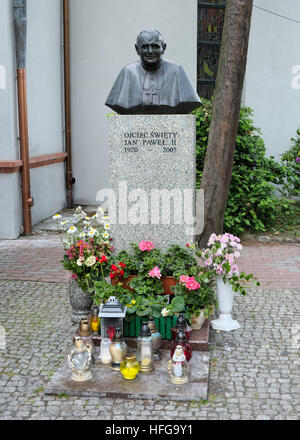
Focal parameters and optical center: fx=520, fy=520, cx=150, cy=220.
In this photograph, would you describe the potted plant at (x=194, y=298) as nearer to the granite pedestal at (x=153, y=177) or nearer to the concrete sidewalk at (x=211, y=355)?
the concrete sidewalk at (x=211, y=355)

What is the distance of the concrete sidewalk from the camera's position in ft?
11.4

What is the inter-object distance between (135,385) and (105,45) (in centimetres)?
856

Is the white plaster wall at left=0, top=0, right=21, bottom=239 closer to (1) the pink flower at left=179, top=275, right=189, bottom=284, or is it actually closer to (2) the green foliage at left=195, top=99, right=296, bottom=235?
(2) the green foliage at left=195, top=99, right=296, bottom=235

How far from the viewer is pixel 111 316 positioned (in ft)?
13.6

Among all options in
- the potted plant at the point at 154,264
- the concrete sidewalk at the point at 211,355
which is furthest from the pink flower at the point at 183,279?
the concrete sidewalk at the point at 211,355

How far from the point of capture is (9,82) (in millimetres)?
8148

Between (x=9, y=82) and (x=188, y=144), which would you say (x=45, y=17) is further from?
(x=188, y=144)

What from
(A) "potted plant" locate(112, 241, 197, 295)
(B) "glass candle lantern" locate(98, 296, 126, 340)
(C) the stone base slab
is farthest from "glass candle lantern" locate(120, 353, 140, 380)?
(A) "potted plant" locate(112, 241, 197, 295)

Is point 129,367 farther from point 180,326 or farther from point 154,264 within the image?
point 154,264

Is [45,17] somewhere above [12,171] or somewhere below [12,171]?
above

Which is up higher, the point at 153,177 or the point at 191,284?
the point at 153,177

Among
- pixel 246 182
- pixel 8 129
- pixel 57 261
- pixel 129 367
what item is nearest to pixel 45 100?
pixel 8 129

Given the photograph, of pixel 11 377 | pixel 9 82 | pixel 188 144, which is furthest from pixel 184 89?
pixel 9 82

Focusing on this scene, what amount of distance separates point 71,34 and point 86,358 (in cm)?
859
